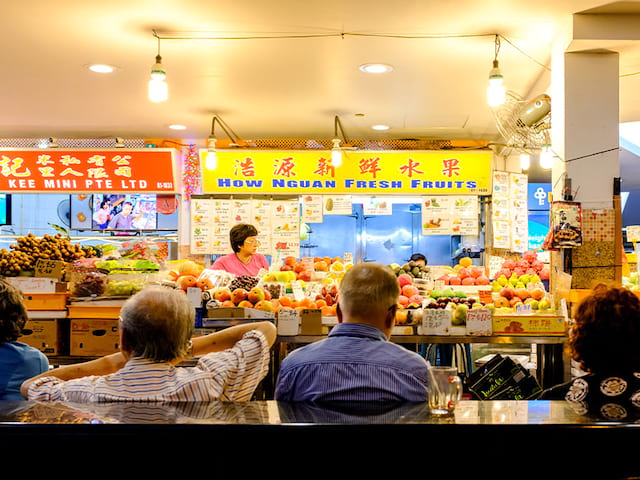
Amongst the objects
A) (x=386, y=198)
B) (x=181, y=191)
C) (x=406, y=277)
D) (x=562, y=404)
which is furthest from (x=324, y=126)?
(x=562, y=404)

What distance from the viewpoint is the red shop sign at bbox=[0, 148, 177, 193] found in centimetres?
874

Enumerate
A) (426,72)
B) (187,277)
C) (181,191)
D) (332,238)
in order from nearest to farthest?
(187,277), (426,72), (181,191), (332,238)

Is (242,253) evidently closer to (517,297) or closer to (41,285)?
(41,285)

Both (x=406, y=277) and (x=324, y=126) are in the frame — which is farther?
(x=324, y=126)

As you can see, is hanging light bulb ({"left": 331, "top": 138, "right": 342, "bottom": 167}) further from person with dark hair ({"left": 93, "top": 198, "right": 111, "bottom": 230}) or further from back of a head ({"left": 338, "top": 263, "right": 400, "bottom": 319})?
back of a head ({"left": 338, "top": 263, "right": 400, "bottom": 319})

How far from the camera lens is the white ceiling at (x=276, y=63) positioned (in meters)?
4.75

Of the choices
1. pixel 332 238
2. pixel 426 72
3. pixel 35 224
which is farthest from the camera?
pixel 35 224

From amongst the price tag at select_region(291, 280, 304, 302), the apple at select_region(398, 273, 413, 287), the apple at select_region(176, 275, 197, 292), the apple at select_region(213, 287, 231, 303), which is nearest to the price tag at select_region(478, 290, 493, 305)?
the apple at select_region(398, 273, 413, 287)

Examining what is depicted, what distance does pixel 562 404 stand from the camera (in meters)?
2.23

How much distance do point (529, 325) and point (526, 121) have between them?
2409mm

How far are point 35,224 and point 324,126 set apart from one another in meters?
6.18
